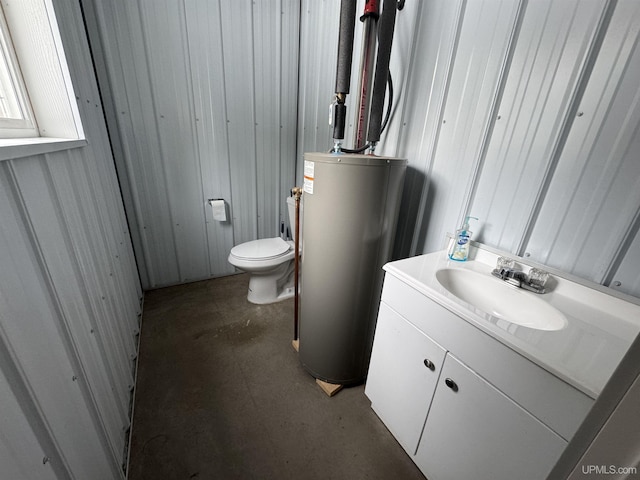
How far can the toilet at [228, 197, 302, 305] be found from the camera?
5.88 feet

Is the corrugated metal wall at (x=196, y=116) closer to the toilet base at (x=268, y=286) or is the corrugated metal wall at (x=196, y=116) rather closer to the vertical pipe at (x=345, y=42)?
the toilet base at (x=268, y=286)

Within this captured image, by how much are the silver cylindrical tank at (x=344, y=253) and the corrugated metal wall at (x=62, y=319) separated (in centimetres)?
83

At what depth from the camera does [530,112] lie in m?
0.89

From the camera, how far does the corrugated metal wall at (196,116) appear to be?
159cm

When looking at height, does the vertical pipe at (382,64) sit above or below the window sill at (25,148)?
above

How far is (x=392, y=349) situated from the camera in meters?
1.03

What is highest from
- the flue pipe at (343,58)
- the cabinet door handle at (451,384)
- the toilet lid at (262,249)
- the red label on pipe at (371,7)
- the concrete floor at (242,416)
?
the red label on pipe at (371,7)

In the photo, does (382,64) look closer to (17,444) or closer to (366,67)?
(366,67)

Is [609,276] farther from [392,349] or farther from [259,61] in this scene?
[259,61]

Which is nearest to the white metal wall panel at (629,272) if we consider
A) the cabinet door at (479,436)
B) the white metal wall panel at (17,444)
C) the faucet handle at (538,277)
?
the faucet handle at (538,277)

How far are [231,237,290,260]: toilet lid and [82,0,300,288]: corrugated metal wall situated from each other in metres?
0.40

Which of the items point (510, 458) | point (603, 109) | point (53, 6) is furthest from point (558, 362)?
point (53, 6)

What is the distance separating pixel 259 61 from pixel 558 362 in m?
2.36

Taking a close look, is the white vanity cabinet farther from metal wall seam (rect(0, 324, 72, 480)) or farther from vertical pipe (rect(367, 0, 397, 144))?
metal wall seam (rect(0, 324, 72, 480))
